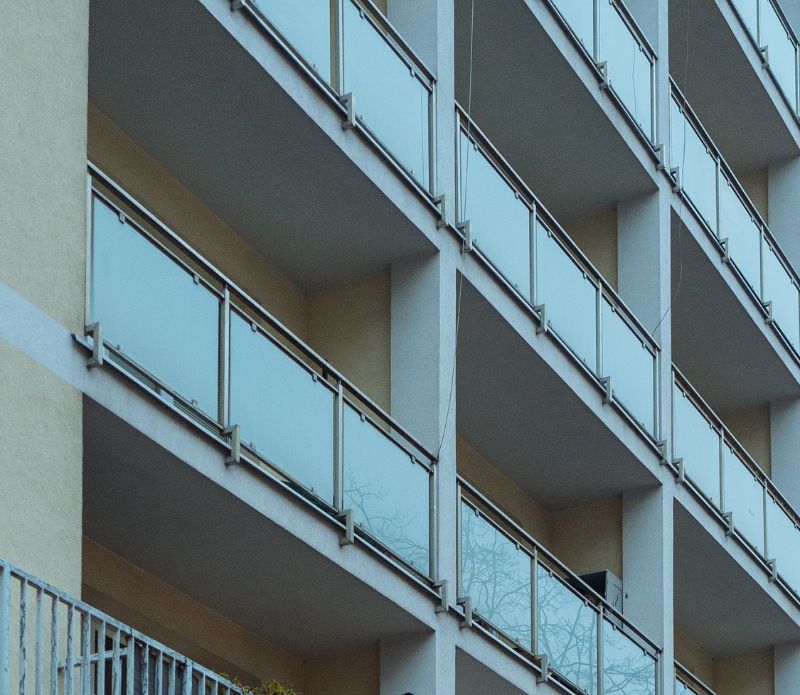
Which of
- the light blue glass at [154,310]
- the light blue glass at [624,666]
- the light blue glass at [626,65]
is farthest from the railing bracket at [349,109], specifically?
the light blue glass at [626,65]

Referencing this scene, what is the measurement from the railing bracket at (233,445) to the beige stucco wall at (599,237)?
30.2 feet

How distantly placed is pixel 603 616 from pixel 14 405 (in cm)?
868

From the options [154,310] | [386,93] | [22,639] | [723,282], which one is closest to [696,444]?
[723,282]

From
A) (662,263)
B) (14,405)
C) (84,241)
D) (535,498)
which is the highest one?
(662,263)

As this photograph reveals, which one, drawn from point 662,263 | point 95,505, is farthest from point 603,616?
point 95,505

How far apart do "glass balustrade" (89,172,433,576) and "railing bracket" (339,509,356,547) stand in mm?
64

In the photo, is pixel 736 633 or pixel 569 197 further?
pixel 736 633

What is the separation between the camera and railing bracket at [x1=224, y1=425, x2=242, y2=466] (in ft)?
42.8

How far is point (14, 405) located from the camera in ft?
35.3

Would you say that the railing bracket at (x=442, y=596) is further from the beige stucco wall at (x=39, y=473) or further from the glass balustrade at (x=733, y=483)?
the glass balustrade at (x=733, y=483)

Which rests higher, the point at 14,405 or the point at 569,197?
the point at 569,197

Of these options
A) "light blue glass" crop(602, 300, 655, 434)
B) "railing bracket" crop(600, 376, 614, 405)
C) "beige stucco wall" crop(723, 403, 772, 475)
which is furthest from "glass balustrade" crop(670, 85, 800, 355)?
"railing bracket" crop(600, 376, 614, 405)

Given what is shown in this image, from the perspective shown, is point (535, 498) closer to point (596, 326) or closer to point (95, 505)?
→ point (596, 326)

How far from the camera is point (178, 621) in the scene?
15219 millimetres
